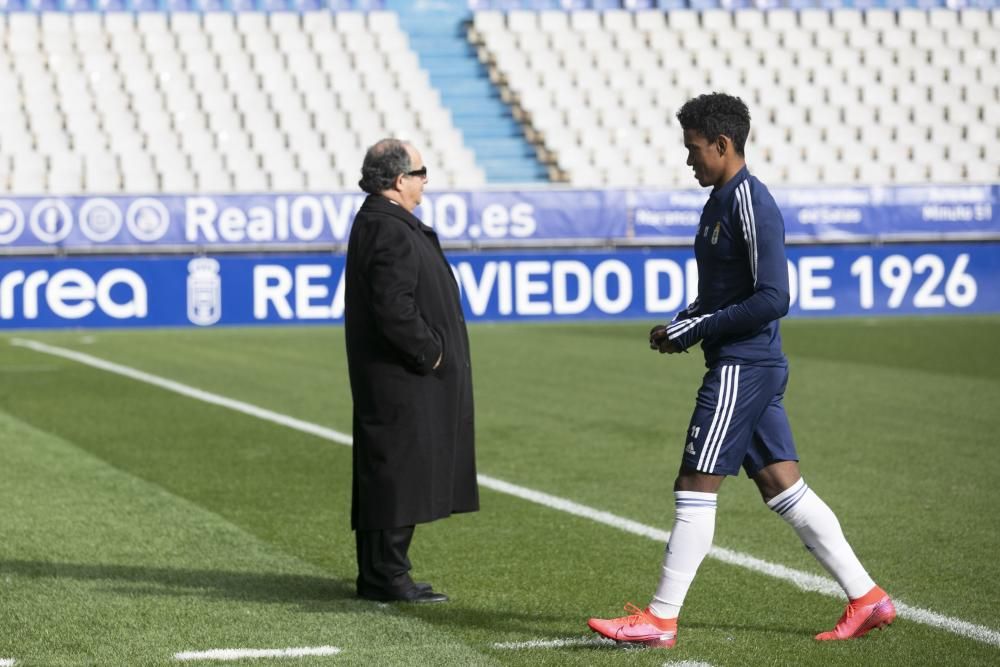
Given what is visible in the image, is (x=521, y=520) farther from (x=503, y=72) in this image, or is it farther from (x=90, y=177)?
(x=503, y=72)

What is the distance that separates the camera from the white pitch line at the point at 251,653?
5.29 m

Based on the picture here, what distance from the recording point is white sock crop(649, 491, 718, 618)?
208 inches

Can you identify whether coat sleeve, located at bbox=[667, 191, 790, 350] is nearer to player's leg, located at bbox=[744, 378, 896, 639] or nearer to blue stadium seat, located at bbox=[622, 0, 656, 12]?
player's leg, located at bbox=[744, 378, 896, 639]

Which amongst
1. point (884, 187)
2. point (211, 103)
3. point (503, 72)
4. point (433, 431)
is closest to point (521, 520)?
point (433, 431)

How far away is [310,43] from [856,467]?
1967 centimetres

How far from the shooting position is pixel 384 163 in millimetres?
6051

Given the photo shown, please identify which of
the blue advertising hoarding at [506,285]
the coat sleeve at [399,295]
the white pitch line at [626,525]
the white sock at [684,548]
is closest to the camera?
the white sock at [684,548]

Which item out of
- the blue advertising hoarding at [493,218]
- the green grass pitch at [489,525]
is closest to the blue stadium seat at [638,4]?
the blue advertising hoarding at [493,218]

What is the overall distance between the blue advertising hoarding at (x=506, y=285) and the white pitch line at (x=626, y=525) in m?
6.31

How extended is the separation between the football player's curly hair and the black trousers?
195 cm

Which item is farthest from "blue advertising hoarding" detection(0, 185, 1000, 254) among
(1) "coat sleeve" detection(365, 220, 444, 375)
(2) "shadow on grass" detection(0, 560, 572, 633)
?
(1) "coat sleeve" detection(365, 220, 444, 375)

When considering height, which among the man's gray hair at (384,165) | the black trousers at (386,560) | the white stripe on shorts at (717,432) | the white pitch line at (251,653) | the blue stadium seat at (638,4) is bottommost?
the white pitch line at (251,653)

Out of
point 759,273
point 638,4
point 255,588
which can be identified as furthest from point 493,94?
point 759,273

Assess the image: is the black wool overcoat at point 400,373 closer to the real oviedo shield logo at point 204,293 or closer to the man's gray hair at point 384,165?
the man's gray hair at point 384,165
